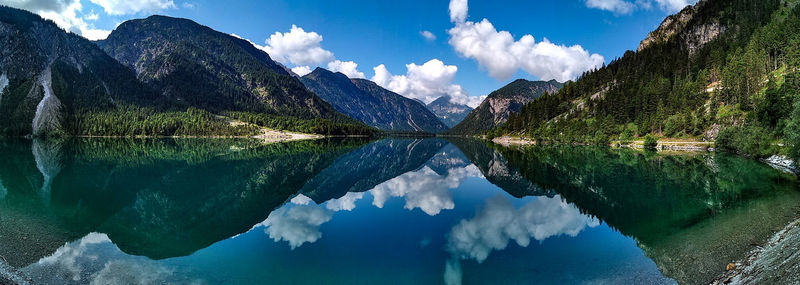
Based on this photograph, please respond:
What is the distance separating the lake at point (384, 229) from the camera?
47.3ft

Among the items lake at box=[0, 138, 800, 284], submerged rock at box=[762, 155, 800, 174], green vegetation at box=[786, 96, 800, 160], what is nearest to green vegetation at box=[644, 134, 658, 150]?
submerged rock at box=[762, 155, 800, 174]

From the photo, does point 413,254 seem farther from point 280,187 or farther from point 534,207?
point 280,187

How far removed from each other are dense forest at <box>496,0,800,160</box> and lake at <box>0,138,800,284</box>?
26096 millimetres

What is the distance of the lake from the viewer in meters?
14.4

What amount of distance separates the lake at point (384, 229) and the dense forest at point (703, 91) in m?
26.1

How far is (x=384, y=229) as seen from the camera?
21578mm

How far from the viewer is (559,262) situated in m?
15.8

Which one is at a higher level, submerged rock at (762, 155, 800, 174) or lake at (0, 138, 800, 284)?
submerged rock at (762, 155, 800, 174)

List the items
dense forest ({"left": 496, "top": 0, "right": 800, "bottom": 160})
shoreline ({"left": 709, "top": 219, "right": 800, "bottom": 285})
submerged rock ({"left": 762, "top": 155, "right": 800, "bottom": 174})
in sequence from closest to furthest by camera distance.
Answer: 1. shoreline ({"left": 709, "top": 219, "right": 800, "bottom": 285})
2. submerged rock ({"left": 762, "top": 155, "right": 800, "bottom": 174})
3. dense forest ({"left": 496, "top": 0, "right": 800, "bottom": 160})

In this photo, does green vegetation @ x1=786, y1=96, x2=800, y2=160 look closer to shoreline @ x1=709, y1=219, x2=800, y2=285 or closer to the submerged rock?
the submerged rock

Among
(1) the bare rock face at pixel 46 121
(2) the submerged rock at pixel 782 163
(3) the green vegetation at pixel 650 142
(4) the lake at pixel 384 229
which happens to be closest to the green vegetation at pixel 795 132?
(4) the lake at pixel 384 229

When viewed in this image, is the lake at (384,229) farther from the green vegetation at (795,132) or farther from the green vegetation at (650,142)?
the green vegetation at (650,142)

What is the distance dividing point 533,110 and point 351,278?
612ft

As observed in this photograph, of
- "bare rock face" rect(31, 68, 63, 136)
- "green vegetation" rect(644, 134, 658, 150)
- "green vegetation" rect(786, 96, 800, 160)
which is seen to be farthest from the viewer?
"bare rock face" rect(31, 68, 63, 136)
